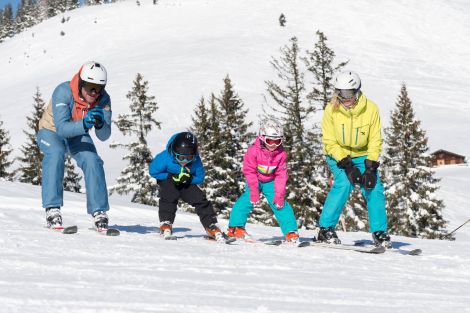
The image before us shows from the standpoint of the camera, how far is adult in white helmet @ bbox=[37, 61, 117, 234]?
626 cm

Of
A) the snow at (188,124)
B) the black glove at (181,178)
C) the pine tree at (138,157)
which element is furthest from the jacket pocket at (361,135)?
the pine tree at (138,157)

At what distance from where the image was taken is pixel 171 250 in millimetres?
5453

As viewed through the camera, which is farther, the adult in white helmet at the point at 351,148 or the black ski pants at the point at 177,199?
the black ski pants at the point at 177,199

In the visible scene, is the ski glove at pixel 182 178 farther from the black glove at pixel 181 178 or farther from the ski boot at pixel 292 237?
the ski boot at pixel 292 237

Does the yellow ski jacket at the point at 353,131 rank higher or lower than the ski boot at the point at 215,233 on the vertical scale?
higher

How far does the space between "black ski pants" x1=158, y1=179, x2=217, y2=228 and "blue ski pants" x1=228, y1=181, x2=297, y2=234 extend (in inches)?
20.4

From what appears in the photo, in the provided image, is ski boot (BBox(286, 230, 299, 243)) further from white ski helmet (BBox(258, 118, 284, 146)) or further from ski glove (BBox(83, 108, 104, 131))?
ski glove (BBox(83, 108, 104, 131))

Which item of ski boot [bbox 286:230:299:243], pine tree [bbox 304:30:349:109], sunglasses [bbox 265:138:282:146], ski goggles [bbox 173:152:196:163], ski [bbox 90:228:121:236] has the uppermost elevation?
pine tree [bbox 304:30:349:109]

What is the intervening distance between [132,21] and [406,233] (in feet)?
225

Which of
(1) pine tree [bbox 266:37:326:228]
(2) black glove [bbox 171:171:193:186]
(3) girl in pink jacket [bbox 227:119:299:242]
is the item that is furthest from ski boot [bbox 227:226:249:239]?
(1) pine tree [bbox 266:37:326:228]

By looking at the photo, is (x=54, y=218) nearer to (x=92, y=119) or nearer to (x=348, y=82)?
(x=92, y=119)

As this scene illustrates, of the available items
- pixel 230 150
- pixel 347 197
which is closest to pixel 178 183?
pixel 347 197

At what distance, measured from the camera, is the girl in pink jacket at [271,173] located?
7.24 meters

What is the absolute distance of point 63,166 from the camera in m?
6.47
